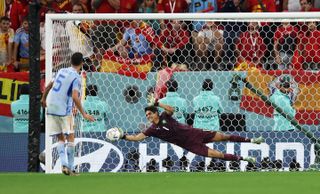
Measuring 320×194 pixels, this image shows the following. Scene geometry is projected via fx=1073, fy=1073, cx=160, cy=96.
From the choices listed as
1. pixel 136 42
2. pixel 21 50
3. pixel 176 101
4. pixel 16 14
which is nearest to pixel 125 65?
pixel 136 42

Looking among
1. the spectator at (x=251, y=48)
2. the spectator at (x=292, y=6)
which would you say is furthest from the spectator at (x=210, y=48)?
the spectator at (x=292, y=6)

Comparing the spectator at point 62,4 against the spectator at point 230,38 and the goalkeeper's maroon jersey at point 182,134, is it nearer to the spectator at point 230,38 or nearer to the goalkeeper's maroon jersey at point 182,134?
the spectator at point 230,38

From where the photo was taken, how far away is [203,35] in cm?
1642

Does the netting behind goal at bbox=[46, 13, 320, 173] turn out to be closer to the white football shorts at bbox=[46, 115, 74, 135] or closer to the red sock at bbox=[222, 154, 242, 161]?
the red sock at bbox=[222, 154, 242, 161]

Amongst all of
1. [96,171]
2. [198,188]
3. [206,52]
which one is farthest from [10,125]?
[198,188]

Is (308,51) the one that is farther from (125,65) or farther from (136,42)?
(125,65)

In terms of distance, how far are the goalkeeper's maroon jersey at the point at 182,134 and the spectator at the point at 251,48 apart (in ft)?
4.50

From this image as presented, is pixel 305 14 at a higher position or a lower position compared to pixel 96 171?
higher

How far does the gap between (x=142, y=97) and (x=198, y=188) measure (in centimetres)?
475

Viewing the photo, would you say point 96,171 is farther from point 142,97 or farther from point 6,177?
point 6,177

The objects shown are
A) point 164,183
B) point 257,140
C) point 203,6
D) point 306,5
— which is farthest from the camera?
point 203,6

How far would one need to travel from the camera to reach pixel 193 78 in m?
16.0

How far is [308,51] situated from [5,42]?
17.9ft

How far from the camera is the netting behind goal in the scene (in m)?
15.7
